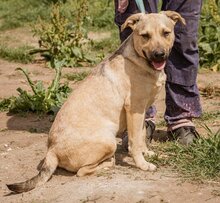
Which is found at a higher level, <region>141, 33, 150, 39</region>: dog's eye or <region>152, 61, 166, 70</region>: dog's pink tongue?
<region>141, 33, 150, 39</region>: dog's eye

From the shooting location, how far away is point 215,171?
4184 mm

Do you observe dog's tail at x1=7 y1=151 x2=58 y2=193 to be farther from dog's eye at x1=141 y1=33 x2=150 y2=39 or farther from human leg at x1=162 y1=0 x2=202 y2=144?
human leg at x1=162 y1=0 x2=202 y2=144

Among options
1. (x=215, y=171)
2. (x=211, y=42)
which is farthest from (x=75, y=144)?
(x=211, y=42)

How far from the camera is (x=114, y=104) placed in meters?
4.41

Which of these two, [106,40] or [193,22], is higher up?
[193,22]

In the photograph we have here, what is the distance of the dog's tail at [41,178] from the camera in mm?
4050

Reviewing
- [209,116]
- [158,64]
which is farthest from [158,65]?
[209,116]

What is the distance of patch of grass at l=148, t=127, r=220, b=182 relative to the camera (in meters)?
4.18

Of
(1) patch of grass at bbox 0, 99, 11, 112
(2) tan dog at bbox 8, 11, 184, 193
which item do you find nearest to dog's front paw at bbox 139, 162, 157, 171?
(2) tan dog at bbox 8, 11, 184, 193

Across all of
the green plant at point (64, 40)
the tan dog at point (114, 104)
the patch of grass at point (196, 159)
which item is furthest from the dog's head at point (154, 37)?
the green plant at point (64, 40)

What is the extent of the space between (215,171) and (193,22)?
1362 millimetres

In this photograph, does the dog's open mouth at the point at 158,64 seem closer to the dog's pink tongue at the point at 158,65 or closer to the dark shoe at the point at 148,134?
the dog's pink tongue at the point at 158,65

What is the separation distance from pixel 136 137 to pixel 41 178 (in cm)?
79

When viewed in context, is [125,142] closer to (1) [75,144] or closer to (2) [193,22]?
(1) [75,144]
